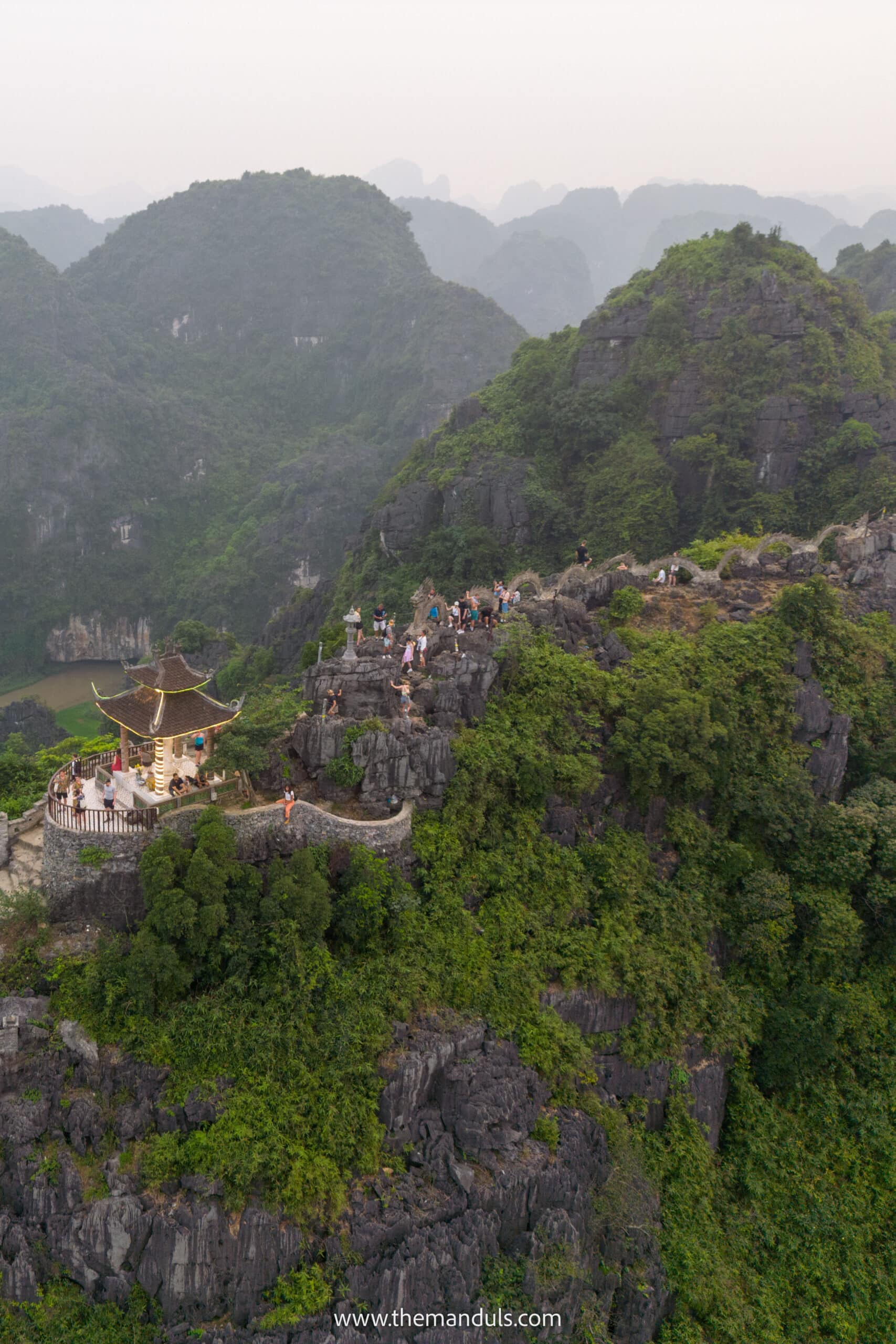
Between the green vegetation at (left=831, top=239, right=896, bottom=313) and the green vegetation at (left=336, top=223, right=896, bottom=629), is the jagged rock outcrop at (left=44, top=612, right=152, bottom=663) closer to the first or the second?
the green vegetation at (left=336, top=223, right=896, bottom=629)

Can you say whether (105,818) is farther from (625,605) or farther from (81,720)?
(81,720)

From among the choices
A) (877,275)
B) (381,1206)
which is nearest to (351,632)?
(381,1206)

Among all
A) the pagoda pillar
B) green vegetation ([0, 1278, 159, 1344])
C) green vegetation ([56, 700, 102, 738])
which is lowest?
green vegetation ([56, 700, 102, 738])

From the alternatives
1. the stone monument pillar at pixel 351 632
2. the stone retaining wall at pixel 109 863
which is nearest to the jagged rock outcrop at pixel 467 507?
the stone monument pillar at pixel 351 632

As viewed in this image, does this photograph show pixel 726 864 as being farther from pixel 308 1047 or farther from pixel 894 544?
pixel 894 544

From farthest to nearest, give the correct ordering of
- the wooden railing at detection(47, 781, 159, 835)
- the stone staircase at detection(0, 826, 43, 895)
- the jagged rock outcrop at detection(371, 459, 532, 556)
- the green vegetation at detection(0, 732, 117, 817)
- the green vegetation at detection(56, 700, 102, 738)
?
the green vegetation at detection(56, 700, 102, 738)
the jagged rock outcrop at detection(371, 459, 532, 556)
the green vegetation at detection(0, 732, 117, 817)
the stone staircase at detection(0, 826, 43, 895)
the wooden railing at detection(47, 781, 159, 835)

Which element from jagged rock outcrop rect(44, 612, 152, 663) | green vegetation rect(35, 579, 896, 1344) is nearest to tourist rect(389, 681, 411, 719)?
green vegetation rect(35, 579, 896, 1344)
